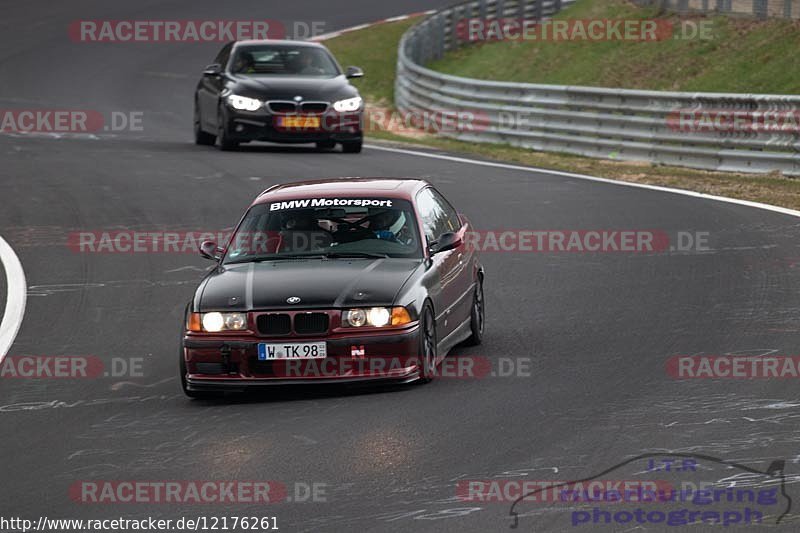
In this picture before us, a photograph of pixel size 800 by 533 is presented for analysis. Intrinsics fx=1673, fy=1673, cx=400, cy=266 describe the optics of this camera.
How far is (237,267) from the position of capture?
11047 millimetres

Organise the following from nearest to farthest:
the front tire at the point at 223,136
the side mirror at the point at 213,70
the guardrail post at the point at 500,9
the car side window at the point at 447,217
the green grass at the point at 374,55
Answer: the car side window at the point at 447,217 → the front tire at the point at 223,136 → the side mirror at the point at 213,70 → the green grass at the point at 374,55 → the guardrail post at the point at 500,9

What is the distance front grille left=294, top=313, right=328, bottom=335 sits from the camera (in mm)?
10242

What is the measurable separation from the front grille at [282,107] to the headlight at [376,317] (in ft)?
49.0

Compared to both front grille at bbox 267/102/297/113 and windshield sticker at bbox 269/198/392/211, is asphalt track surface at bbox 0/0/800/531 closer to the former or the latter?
windshield sticker at bbox 269/198/392/211

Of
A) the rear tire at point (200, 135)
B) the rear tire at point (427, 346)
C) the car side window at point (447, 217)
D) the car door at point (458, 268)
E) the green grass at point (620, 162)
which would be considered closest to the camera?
the rear tire at point (427, 346)

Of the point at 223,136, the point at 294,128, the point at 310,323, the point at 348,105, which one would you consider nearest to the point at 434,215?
the point at 310,323

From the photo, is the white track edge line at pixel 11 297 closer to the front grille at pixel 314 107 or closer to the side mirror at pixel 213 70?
the front grille at pixel 314 107

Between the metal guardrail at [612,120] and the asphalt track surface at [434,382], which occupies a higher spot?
the asphalt track surface at [434,382]

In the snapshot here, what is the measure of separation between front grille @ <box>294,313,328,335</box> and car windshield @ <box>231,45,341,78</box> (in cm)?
1609

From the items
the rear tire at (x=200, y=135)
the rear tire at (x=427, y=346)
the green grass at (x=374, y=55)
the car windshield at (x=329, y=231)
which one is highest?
the car windshield at (x=329, y=231)

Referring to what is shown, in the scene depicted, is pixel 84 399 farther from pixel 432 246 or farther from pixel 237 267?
pixel 432 246

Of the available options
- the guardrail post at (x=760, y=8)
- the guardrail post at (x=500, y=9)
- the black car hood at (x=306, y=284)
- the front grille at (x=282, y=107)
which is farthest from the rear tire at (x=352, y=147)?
the guardrail post at (x=500, y=9)

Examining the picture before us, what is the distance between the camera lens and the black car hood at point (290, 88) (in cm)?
2508

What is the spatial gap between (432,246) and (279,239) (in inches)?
40.9
